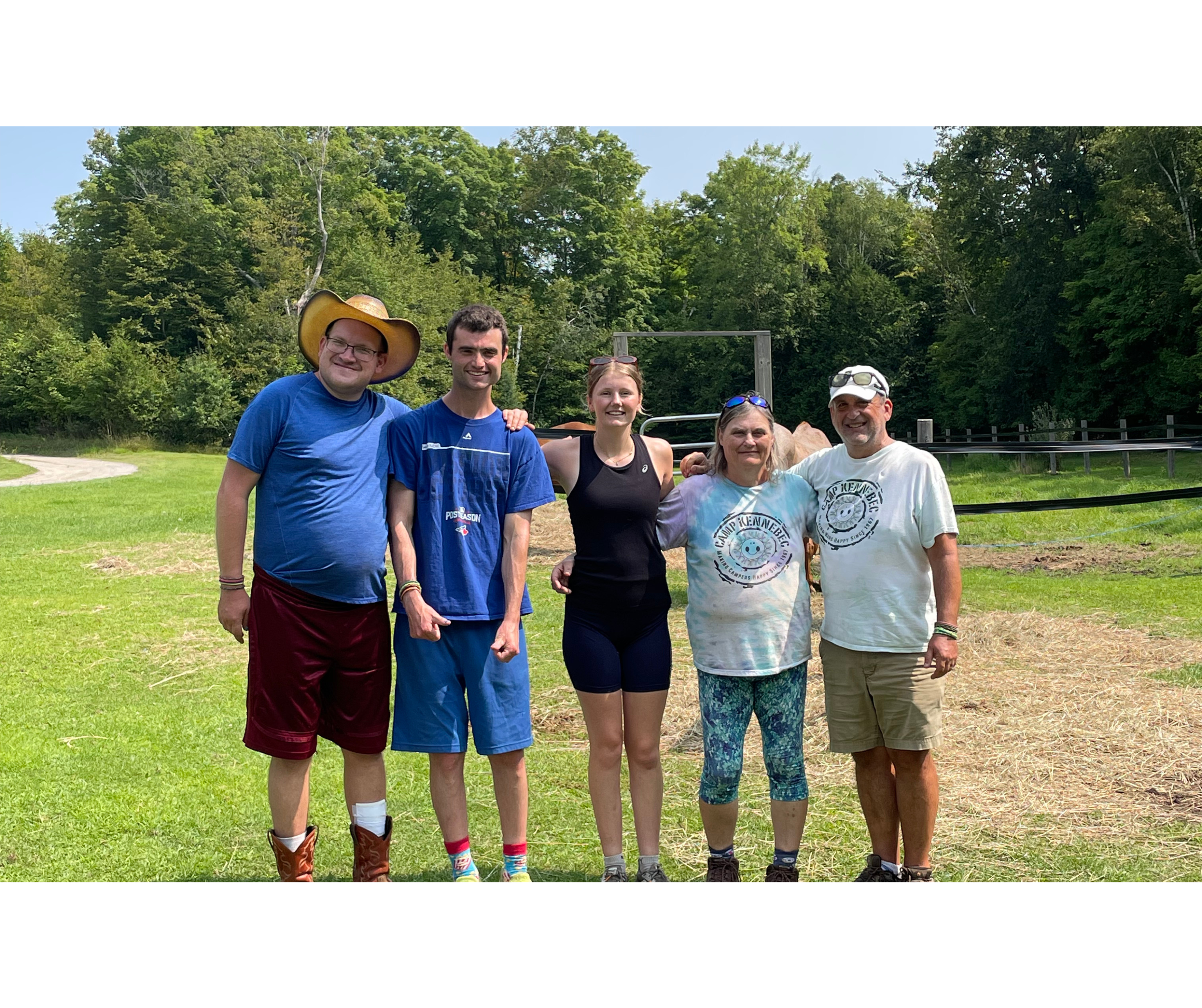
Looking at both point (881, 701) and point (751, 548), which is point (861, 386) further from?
point (881, 701)

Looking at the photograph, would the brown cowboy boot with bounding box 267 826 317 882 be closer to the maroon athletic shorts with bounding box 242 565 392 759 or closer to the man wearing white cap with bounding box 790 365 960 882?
the maroon athletic shorts with bounding box 242 565 392 759

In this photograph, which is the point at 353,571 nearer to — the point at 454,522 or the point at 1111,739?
the point at 454,522

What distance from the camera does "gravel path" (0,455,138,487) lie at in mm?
22375

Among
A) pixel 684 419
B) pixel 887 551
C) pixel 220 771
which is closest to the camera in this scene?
pixel 887 551

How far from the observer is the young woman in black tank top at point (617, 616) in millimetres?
3219

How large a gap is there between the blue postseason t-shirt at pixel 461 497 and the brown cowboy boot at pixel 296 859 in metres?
0.81

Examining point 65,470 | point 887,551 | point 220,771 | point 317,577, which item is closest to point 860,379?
point 887,551

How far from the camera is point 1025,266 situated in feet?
115

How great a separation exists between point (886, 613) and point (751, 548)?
1.49ft

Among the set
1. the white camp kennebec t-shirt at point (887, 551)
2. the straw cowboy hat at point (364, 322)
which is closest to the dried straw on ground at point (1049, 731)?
the white camp kennebec t-shirt at point (887, 551)

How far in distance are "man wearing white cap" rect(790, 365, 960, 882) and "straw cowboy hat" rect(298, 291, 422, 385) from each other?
55.8 inches

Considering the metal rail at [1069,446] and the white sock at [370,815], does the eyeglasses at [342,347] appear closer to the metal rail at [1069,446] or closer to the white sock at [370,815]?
the white sock at [370,815]

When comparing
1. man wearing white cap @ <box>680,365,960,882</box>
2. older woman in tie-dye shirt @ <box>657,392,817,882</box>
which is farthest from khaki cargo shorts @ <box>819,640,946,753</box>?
older woman in tie-dye shirt @ <box>657,392,817,882</box>

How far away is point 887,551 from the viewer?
313 centimetres
